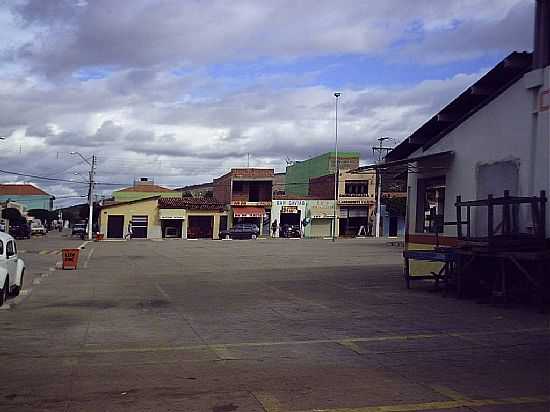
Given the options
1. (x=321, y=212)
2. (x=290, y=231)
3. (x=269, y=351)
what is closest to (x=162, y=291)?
(x=269, y=351)

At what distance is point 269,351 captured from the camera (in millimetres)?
9672

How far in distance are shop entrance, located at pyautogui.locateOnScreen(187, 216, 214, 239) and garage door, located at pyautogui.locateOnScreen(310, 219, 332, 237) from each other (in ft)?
37.5

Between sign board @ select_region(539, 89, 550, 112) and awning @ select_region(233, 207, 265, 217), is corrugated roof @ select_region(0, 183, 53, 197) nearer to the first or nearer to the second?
awning @ select_region(233, 207, 265, 217)

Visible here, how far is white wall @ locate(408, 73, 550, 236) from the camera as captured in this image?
15750 millimetres

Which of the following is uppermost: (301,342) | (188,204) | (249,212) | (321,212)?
(188,204)

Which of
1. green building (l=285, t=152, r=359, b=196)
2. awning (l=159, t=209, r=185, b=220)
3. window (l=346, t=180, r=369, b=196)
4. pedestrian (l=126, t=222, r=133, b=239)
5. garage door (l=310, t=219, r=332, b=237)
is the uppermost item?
green building (l=285, t=152, r=359, b=196)

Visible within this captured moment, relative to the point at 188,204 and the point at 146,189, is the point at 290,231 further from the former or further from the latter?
the point at 146,189

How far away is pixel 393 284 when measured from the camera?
19781 millimetres

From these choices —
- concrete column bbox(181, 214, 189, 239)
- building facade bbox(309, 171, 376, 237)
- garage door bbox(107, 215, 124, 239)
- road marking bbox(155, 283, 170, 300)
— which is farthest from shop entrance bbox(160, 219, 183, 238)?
road marking bbox(155, 283, 170, 300)

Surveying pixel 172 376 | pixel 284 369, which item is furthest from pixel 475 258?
pixel 172 376

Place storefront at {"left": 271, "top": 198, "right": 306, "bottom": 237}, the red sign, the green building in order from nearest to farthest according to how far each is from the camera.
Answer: the red sign → storefront at {"left": 271, "top": 198, "right": 306, "bottom": 237} → the green building

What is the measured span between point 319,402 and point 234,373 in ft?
5.47

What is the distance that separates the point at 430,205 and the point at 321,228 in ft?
188

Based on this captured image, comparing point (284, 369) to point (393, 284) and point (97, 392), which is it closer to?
point (97, 392)
